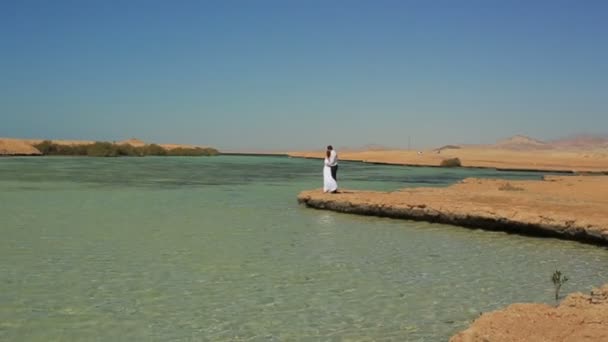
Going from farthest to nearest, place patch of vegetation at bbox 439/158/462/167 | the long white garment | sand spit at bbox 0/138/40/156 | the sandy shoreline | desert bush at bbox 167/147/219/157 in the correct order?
1. desert bush at bbox 167/147/219/157
2. sand spit at bbox 0/138/40/156
3. patch of vegetation at bbox 439/158/462/167
4. the long white garment
5. the sandy shoreline

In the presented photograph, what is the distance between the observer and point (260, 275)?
A: 834 centimetres

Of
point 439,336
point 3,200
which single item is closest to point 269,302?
point 439,336

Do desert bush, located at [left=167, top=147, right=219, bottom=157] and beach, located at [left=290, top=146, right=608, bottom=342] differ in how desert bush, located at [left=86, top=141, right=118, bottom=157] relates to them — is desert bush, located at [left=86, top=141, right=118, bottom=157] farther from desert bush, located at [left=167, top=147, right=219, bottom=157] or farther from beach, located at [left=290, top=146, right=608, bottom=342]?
beach, located at [left=290, top=146, right=608, bottom=342]

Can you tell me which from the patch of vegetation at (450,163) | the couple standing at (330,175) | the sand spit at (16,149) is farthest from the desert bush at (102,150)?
the couple standing at (330,175)

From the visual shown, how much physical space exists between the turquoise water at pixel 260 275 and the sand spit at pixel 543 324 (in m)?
0.85

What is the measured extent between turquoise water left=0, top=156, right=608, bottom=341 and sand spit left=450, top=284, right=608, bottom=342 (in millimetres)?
851

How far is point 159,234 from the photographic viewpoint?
1195cm

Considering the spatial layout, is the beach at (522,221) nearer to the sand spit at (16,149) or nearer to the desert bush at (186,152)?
the sand spit at (16,149)

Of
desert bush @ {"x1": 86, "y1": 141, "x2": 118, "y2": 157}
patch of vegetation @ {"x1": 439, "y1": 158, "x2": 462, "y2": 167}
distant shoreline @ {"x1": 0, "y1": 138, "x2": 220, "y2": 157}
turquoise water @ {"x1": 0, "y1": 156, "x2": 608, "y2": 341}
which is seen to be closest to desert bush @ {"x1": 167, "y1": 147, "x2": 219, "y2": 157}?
distant shoreline @ {"x1": 0, "y1": 138, "x2": 220, "y2": 157}

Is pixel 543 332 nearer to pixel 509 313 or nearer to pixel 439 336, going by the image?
pixel 509 313

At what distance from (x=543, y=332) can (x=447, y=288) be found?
295 centimetres

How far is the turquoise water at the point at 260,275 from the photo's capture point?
19.8 ft

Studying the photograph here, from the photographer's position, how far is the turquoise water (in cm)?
604

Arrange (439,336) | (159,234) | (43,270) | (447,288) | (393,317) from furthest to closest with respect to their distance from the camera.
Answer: (159,234)
(43,270)
(447,288)
(393,317)
(439,336)
